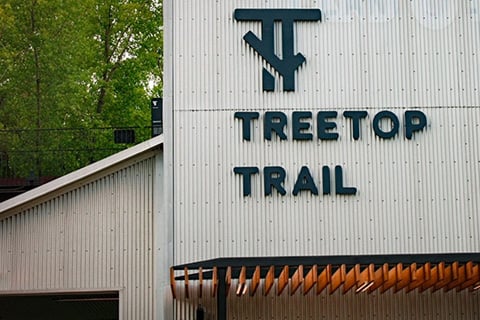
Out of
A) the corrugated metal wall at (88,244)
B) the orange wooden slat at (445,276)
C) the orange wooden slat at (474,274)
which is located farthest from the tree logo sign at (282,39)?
the orange wooden slat at (474,274)

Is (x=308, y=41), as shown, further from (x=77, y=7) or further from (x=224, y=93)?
(x=77, y=7)

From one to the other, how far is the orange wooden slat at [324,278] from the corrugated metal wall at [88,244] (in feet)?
13.3

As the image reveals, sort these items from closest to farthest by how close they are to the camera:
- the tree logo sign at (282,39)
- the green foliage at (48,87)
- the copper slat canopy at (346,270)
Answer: the copper slat canopy at (346,270) < the tree logo sign at (282,39) < the green foliage at (48,87)

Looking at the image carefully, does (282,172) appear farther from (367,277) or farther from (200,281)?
(367,277)

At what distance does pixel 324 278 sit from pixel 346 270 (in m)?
0.59

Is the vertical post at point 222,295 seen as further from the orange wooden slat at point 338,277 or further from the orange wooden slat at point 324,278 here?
the orange wooden slat at point 338,277

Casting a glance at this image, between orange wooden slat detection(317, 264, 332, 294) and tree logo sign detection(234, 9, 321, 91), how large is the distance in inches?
183

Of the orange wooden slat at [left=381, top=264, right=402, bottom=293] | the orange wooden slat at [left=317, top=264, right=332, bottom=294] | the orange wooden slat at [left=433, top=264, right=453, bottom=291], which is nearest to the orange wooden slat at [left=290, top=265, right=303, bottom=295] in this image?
the orange wooden slat at [left=317, top=264, right=332, bottom=294]

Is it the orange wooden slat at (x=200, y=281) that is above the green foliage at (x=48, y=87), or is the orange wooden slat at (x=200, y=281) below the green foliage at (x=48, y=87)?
below

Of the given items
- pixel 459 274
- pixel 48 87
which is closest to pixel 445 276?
pixel 459 274

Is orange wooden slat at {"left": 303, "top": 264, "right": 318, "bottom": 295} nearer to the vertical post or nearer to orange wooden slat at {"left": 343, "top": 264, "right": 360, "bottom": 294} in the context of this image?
orange wooden slat at {"left": 343, "top": 264, "right": 360, "bottom": 294}

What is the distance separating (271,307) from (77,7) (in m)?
21.9

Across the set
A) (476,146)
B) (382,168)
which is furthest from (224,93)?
(476,146)

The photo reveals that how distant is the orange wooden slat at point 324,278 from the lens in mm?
18003
